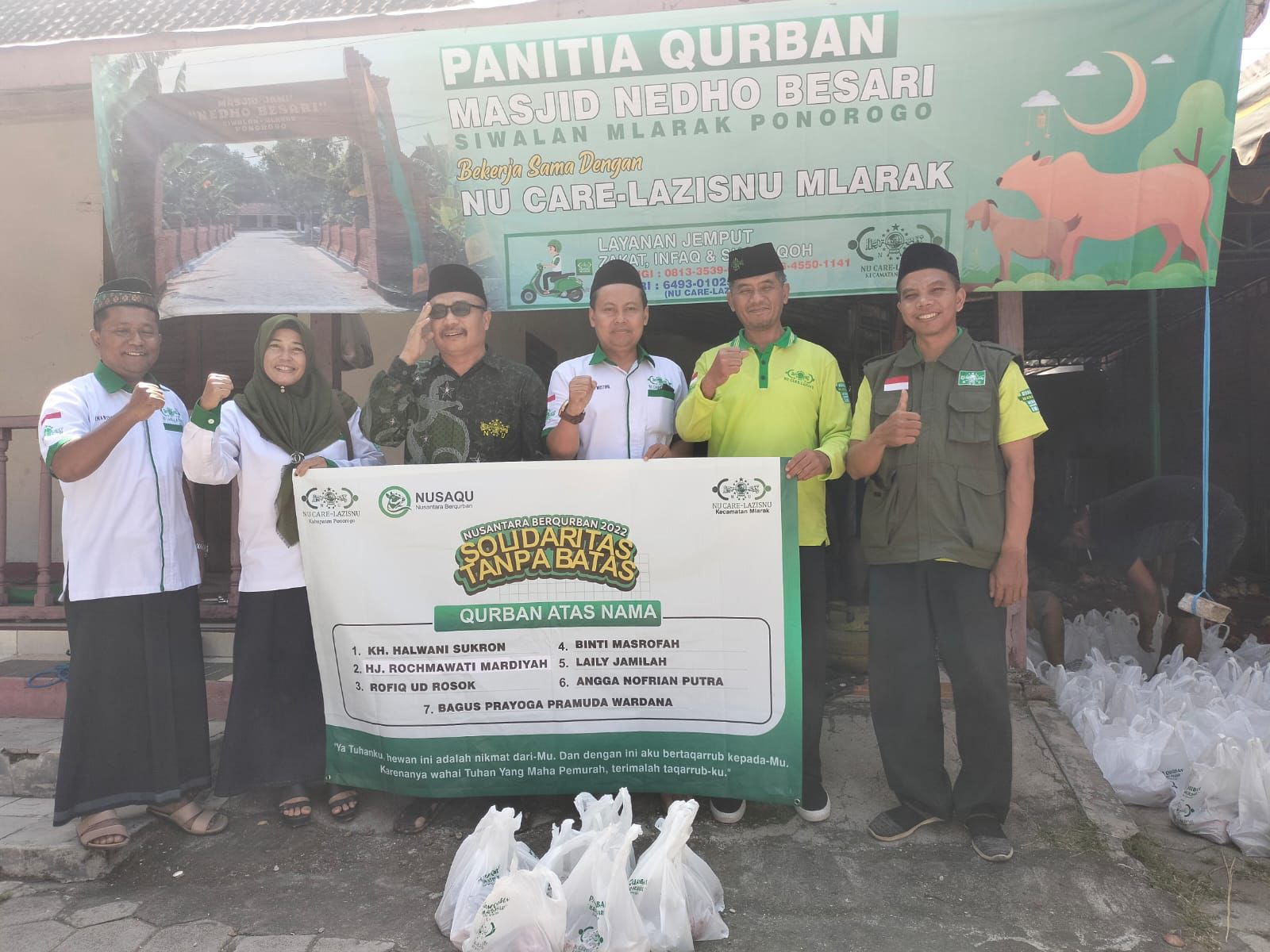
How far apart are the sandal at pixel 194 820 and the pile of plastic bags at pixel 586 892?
1204 millimetres

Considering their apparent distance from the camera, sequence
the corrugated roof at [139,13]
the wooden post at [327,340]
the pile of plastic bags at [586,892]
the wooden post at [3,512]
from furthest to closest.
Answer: the corrugated roof at [139,13], the wooden post at [327,340], the wooden post at [3,512], the pile of plastic bags at [586,892]

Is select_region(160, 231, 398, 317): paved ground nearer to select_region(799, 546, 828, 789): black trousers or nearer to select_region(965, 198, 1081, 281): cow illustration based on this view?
select_region(799, 546, 828, 789): black trousers

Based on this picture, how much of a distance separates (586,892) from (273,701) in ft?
5.08

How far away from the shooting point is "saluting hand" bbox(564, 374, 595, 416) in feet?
9.27

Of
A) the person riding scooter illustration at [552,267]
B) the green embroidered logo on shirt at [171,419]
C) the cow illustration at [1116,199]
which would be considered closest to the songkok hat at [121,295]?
the green embroidered logo on shirt at [171,419]

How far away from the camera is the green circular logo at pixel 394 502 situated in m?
2.96

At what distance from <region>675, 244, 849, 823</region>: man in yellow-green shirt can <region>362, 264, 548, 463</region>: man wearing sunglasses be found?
677 millimetres

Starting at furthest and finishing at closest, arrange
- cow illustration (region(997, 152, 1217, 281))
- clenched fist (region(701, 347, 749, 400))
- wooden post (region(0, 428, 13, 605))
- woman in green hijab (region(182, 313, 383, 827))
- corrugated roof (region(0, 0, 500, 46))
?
corrugated roof (region(0, 0, 500, 46)), wooden post (region(0, 428, 13, 605)), cow illustration (region(997, 152, 1217, 281)), woman in green hijab (region(182, 313, 383, 827)), clenched fist (region(701, 347, 749, 400))

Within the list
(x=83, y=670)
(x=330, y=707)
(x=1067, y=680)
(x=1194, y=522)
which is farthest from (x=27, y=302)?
(x=1194, y=522)

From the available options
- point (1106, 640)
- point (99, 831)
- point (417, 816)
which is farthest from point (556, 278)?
point (1106, 640)

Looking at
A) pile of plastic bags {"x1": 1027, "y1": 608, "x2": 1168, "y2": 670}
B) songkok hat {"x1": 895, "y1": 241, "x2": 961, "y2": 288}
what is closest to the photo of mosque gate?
songkok hat {"x1": 895, "y1": 241, "x2": 961, "y2": 288}

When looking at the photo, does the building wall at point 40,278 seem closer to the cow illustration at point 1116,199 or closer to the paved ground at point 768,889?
the paved ground at point 768,889

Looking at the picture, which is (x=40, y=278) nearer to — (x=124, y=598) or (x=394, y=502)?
(x=124, y=598)

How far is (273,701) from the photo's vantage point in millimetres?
3148
